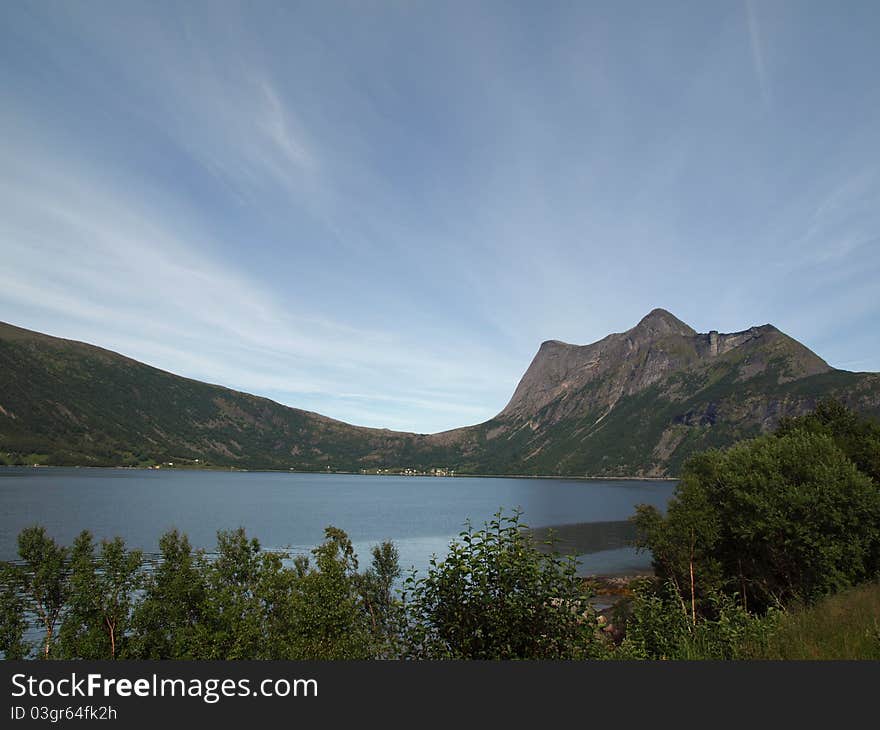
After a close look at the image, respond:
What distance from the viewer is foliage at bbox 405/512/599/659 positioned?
10.3 m

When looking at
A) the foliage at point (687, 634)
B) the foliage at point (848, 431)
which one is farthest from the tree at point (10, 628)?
the foliage at point (848, 431)

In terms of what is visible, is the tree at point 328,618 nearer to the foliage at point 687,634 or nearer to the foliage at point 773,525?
the foliage at point 687,634

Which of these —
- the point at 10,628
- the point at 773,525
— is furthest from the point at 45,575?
the point at 773,525

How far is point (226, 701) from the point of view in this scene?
19.3 ft

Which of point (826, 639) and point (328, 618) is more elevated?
point (826, 639)

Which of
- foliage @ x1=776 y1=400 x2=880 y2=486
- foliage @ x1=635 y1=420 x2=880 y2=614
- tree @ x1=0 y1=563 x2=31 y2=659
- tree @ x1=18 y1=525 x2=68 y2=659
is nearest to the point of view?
foliage @ x1=635 y1=420 x2=880 y2=614

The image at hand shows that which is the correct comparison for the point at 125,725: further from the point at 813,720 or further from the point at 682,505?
the point at 682,505

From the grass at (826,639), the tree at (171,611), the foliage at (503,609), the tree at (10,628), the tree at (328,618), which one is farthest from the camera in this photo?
the tree at (171,611)

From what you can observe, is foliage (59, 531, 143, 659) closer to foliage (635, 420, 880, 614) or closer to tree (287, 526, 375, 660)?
tree (287, 526, 375, 660)

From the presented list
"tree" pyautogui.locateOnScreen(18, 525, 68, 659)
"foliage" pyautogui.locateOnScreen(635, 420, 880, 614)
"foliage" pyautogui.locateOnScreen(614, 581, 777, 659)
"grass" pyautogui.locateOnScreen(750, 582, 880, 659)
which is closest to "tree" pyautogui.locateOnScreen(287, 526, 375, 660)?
"foliage" pyautogui.locateOnScreen(614, 581, 777, 659)

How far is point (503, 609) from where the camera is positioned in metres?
10.4

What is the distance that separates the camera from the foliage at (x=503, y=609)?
10.3 m

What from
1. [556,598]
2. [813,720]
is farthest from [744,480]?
[813,720]

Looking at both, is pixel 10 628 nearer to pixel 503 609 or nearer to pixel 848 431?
pixel 503 609
